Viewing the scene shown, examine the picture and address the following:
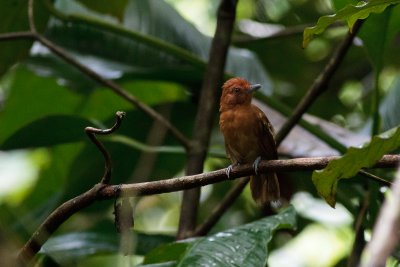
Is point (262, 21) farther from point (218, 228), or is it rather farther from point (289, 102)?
point (218, 228)

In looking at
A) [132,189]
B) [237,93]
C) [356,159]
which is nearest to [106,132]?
[132,189]

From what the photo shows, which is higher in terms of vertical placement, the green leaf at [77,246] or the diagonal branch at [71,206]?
the green leaf at [77,246]

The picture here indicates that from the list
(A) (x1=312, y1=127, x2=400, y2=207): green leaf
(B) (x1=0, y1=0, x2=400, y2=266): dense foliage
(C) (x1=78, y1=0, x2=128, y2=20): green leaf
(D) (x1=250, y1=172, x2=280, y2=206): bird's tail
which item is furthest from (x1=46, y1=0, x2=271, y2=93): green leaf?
(A) (x1=312, y1=127, x2=400, y2=207): green leaf

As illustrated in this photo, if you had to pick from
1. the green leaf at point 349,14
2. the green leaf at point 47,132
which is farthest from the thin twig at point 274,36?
the green leaf at point 349,14

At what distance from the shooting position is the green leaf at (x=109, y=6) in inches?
136

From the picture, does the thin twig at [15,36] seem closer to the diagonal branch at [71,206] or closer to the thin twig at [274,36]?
the diagonal branch at [71,206]

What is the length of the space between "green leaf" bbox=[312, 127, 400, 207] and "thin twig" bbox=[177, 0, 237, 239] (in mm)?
1316

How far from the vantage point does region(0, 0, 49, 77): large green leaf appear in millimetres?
3281

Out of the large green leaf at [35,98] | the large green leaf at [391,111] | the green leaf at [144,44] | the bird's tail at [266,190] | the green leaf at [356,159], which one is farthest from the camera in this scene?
the large green leaf at [35,98]

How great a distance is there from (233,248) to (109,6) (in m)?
1.73

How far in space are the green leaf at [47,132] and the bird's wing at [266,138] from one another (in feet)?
2.28

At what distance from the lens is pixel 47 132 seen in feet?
9.80

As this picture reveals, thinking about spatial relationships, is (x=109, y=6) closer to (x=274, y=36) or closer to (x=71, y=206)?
(x=274, y=36)

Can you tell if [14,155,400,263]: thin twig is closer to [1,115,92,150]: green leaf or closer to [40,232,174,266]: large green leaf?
[40,232,174,266]: large green leaf
